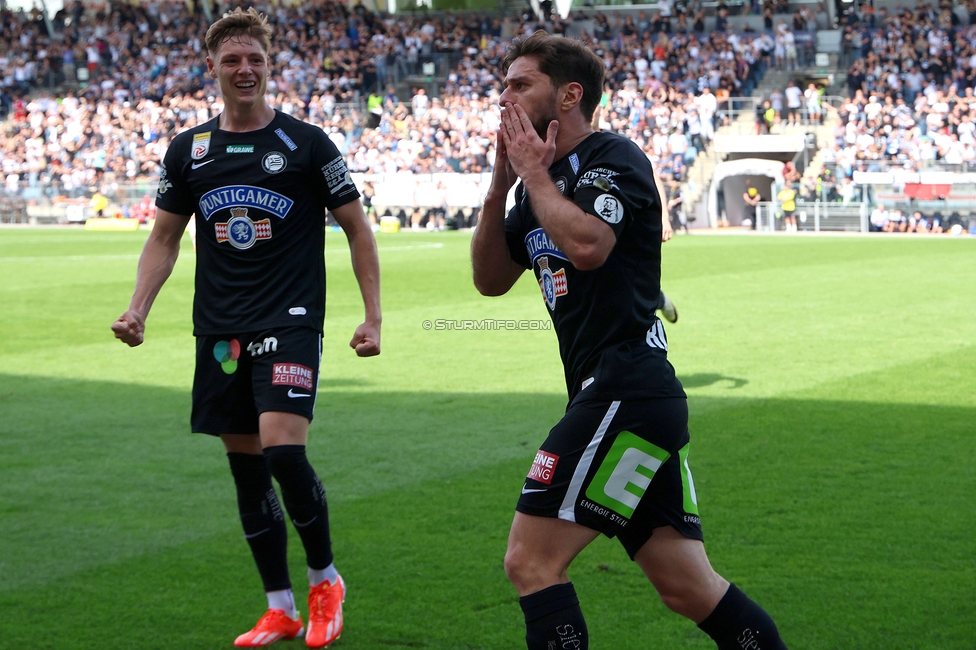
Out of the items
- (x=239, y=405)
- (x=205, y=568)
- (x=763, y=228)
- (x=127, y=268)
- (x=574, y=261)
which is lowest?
(x=763, y=228)

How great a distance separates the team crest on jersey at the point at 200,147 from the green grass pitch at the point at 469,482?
1.74 metres

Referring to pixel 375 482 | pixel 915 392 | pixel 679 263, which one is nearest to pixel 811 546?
pixel 375 482

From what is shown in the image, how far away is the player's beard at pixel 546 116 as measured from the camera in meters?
3.06

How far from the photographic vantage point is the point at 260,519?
14.1 feet

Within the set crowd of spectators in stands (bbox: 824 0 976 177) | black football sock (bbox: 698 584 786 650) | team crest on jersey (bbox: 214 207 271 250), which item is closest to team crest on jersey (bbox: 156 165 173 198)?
team crest on jersey (bbox: 214 207 271 250)

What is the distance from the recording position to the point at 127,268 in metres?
21.0

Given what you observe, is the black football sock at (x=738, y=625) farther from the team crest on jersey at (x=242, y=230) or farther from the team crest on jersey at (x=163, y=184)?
the team crest on jersey at (x=163, y=184)

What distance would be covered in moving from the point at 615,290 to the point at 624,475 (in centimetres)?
49

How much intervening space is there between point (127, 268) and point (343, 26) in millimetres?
28430

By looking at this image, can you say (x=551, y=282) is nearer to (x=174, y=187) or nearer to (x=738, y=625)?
(x=738, y=625)

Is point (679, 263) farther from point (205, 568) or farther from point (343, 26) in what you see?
point (343, 26)

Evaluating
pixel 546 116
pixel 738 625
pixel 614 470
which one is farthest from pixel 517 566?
pixel 546 116

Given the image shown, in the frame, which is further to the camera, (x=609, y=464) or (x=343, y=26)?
(x=343, y=26)

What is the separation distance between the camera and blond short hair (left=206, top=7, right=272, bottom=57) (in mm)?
4242
